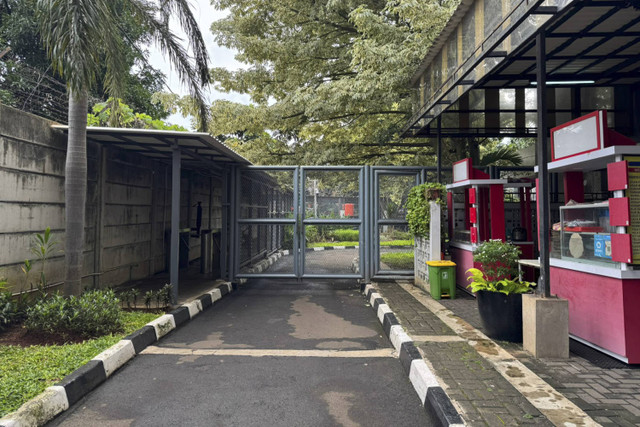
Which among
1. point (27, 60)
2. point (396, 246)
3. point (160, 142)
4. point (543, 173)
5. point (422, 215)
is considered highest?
point (27, 60)

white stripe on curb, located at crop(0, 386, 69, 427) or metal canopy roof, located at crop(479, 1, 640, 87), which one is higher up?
metal canopy roof, located at crop(479, 1, 640, 87)

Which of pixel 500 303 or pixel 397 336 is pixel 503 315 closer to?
pixel 500 303

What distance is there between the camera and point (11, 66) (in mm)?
12977

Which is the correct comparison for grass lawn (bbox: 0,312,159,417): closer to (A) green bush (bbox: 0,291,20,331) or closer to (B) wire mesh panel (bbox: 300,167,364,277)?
(A) green bush (bbox: 0,291,20,331)

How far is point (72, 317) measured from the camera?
4.86 meters

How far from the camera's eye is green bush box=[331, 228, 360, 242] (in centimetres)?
927

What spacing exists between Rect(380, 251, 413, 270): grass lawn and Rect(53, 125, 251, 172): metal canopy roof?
13.1 ft

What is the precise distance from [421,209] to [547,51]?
3.59 metres

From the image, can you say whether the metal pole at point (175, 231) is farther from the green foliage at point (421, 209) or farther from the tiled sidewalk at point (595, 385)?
the tiled sidewalk at point (595, 385)

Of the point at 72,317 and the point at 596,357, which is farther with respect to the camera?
the point at 72,317

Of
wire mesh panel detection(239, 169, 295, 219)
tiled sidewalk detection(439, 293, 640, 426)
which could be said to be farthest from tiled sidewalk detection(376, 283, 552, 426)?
wire mesh panel detection(239, 169, 295, 219)

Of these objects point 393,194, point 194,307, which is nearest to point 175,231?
point 194,307

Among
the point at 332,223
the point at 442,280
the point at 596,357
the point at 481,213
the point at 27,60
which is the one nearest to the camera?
the point at 596,357

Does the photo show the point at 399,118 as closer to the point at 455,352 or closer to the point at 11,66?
the point at 455,352
